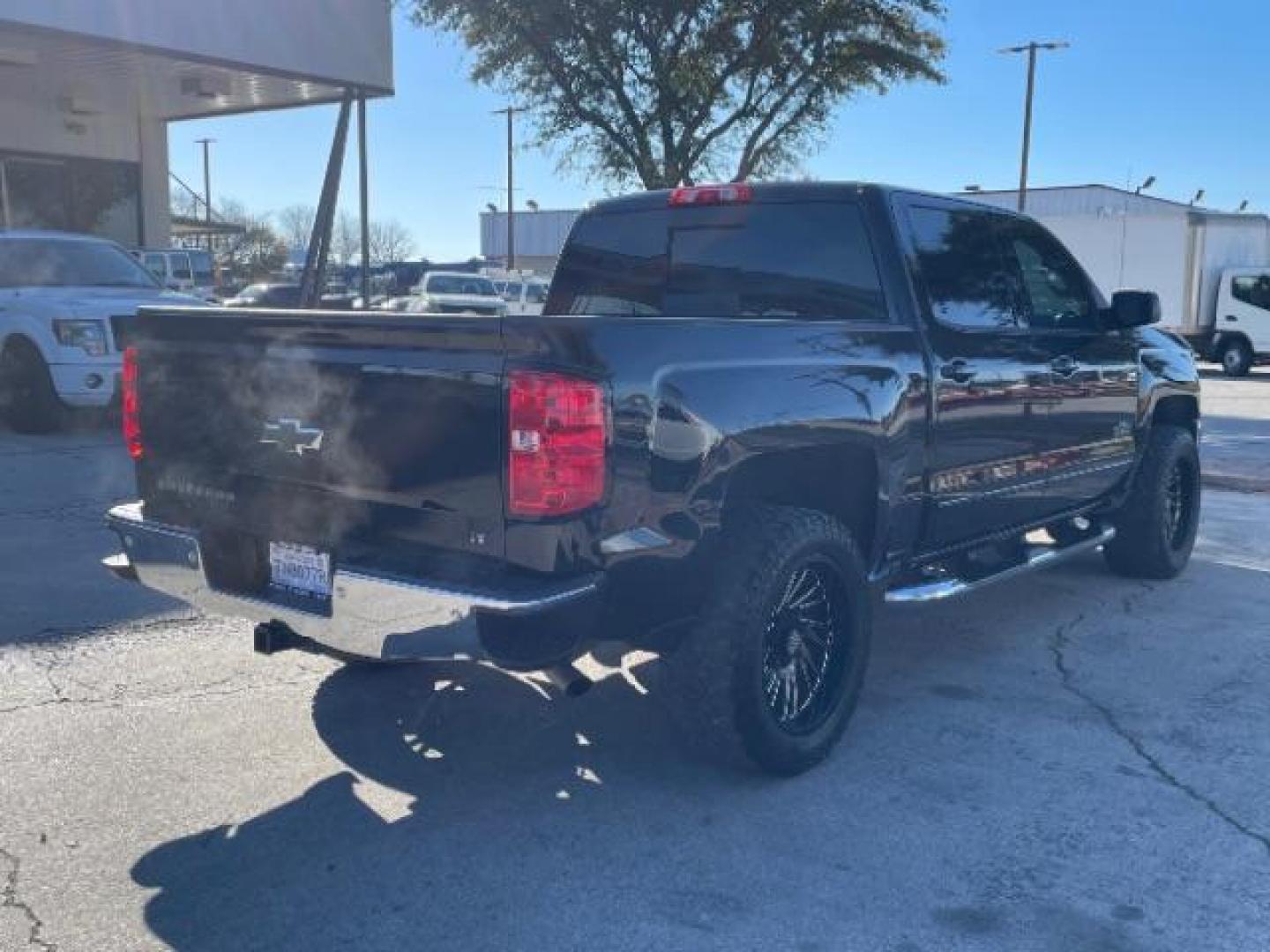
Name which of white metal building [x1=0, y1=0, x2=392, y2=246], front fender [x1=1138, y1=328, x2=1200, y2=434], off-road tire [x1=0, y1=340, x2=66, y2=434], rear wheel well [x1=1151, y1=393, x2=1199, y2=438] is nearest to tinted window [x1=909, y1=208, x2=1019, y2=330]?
front fender [x1=1138, y1=328, x2=1200, y2=434]

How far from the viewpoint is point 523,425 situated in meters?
3.21

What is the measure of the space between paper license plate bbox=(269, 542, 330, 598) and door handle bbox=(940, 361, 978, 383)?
2419mm

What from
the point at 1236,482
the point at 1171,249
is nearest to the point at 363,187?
the point at 1236,482

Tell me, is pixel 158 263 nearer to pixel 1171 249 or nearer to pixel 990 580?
pixel 990 580

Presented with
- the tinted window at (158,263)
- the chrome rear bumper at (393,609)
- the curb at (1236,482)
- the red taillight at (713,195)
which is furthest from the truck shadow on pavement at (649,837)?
the tinted window at (158,263)

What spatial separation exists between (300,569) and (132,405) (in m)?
1.12

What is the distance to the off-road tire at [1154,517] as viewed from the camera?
6695mm

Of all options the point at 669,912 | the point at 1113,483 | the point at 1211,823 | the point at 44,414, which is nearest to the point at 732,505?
the point at 669,912

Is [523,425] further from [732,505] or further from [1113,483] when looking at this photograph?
[1113,483]

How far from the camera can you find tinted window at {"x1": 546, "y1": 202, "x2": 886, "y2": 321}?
188 inches

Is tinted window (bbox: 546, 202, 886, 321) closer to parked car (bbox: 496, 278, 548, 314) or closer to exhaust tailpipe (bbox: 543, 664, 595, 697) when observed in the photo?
exhaust tailpipe (bbox: 543, 664, 595, 697)

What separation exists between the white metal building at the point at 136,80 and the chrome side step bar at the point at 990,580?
12.1 metres

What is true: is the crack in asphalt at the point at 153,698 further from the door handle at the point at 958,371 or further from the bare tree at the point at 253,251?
the bare tree at the point at 253,251

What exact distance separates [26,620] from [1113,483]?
17.5ft
